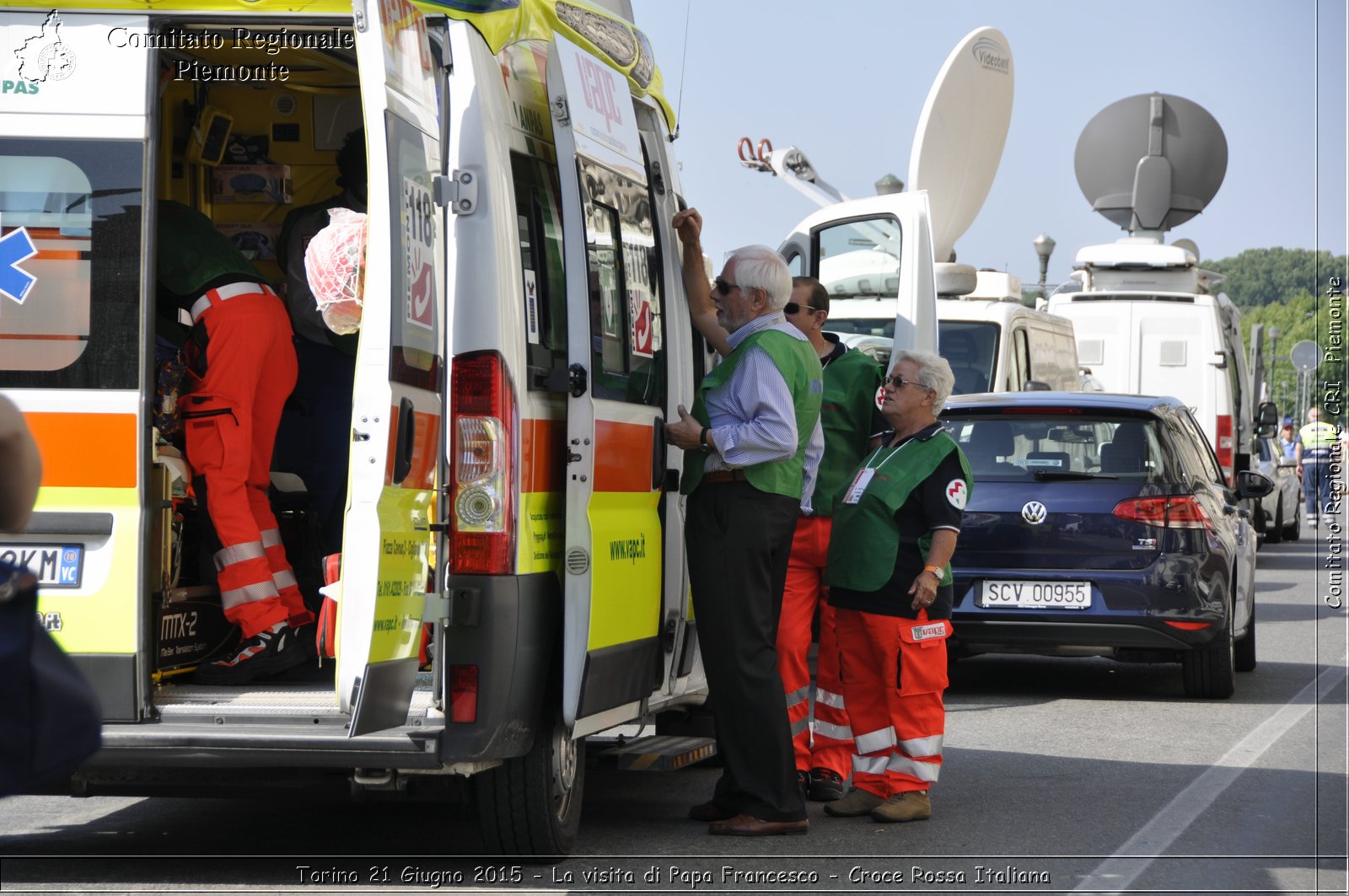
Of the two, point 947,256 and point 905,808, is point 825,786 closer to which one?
point 905,808

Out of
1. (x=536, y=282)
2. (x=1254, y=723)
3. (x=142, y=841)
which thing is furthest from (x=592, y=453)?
(x=1254, y=723)

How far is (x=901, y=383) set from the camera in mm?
6863

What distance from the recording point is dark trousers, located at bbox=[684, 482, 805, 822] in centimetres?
600

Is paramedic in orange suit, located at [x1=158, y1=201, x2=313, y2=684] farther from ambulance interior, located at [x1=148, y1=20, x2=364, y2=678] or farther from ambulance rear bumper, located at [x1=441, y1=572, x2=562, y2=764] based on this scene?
ambulance rear bumper, located at [x1=441, y1=572, x2=562, y2=764]

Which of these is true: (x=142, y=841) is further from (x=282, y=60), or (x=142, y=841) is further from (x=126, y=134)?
(x=282, y=60)

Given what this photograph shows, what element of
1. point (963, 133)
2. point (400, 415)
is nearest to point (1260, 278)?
point (963, 133)

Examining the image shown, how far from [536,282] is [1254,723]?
18.0ft

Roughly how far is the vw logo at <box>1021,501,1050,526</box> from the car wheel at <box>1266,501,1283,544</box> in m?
18.0

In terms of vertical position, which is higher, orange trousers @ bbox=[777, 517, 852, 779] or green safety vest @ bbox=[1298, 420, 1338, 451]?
green safety vest @ bbox=[1298, 420, 1338, 451]

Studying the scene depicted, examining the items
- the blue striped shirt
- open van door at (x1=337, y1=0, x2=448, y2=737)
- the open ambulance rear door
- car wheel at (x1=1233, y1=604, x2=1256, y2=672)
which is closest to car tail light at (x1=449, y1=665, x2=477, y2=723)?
open van door at (x1=337, y1=0, x2=448, y2=737)

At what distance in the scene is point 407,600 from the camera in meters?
4.86

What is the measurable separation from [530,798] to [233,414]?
1.75 meters

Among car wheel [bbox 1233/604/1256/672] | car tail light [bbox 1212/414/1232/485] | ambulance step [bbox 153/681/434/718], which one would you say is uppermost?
car tail light [bbox 1212/414/1232/485]

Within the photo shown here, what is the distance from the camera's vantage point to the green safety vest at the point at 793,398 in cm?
608
